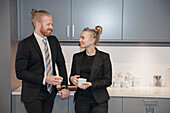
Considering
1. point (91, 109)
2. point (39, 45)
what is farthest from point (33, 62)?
point (91, 109)

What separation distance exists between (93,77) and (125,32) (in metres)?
0.77

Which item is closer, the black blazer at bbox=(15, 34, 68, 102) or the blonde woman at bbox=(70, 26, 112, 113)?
the black blazer at bbox=(15, 34, 68, 102)

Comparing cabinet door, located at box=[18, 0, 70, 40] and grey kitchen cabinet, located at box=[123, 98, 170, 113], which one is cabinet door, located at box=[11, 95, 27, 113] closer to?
cabinet door, located at box=[18, 0, 70, 40]

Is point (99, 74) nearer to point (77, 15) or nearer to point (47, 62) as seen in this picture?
point (47, 62)

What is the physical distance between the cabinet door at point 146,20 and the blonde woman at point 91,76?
528mm

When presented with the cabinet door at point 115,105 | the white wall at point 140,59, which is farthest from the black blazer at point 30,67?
the white wall at point 140,59

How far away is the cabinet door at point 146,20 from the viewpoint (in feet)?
7.35

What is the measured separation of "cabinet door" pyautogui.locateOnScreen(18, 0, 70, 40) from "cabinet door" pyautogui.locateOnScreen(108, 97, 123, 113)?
930 millimetres

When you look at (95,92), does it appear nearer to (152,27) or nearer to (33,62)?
(33,62)

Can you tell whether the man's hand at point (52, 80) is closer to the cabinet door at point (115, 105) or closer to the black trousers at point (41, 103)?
the black trousers at point (41, 103)

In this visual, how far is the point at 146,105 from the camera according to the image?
2096mm

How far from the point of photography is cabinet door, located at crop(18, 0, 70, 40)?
7.45 ft

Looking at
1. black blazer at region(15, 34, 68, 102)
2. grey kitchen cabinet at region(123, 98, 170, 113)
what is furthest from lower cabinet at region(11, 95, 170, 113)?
black blazer at region(15, 34, 68, 102)

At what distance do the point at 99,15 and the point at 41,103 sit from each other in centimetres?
124
